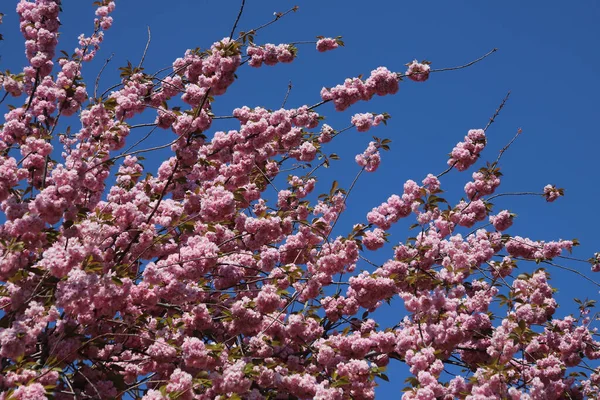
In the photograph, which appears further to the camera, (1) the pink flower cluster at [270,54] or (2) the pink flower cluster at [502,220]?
(2) the pink flower cluster at [502,220]

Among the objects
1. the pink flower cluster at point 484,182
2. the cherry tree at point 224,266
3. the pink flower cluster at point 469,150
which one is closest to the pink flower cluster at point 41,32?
the cherry tree at point 224,266

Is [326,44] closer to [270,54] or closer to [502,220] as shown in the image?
[270,54]

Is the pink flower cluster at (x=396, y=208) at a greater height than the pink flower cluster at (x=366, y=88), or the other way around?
the pink flower cluster at (x=366, y=88)

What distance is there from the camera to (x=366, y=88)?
7105mm

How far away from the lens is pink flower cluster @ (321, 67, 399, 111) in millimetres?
7102

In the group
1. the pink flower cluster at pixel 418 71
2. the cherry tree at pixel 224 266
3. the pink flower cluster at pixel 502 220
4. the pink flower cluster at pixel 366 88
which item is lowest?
the cherry tree at pixel 224 266

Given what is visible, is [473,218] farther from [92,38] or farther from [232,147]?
[92,38]

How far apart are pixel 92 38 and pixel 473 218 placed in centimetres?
529

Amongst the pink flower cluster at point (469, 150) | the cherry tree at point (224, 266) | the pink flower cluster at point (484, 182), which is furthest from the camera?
the pink flower cluster at point (484, 182)

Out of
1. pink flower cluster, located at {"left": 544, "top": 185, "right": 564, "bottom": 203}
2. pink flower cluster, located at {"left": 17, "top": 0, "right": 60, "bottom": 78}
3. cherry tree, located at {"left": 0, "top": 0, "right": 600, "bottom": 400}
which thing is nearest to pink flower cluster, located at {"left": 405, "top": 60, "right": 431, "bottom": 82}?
cherry tree, located at {"left": 0, "top": 0, "right": 600, "bottom": 400}

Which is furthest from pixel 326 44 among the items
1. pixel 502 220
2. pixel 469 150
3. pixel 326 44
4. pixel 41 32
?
pixel 41 32

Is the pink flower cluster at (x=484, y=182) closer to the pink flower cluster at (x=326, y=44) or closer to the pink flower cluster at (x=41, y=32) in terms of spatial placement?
the pink flower cluster at (x=326, y=44)

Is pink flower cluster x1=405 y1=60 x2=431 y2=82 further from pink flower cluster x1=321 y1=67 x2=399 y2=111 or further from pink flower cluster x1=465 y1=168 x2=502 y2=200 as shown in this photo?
pink flower cluster x1=465 y1=168 x2=502 y2=200

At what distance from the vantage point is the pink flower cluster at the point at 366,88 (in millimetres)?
7102
